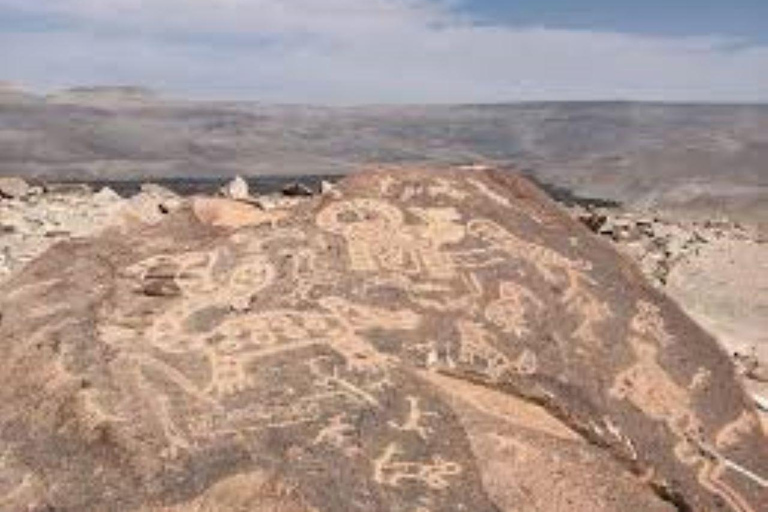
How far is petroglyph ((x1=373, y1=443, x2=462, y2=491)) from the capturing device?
583 centimetres

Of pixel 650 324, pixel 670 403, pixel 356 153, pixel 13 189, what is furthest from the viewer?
pixel 356 153

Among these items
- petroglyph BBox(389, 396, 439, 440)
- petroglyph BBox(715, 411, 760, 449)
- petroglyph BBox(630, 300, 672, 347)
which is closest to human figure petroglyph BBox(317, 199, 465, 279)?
petroglyph BBox(630, 300, 672, 347)

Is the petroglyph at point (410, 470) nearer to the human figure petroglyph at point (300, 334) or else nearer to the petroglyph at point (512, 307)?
the human figure petroglyph at point (300, 334)

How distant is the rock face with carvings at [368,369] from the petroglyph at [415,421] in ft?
0.04

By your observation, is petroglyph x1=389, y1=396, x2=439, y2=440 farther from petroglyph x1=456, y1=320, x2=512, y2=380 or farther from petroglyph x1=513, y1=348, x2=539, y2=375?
petroglyph x1=513, y1=348, x2=539, y2=375

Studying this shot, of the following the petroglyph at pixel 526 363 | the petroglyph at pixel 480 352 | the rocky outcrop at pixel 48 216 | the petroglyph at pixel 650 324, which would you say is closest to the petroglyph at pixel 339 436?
the petroglyph at pixel 480 352

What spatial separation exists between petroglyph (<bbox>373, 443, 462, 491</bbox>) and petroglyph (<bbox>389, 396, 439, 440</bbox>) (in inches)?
5.8

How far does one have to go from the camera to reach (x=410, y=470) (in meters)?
5.89

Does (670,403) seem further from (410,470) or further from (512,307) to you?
(410,470)

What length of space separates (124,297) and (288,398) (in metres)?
1.43

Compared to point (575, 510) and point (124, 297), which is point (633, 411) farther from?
point (124, 297)

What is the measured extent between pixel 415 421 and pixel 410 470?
361mm

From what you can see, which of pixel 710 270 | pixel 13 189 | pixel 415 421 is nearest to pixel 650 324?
pixel 415 421

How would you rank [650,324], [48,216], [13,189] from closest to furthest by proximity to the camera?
[650,324] → [48,216] → [13,189]
